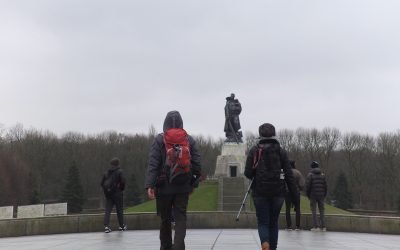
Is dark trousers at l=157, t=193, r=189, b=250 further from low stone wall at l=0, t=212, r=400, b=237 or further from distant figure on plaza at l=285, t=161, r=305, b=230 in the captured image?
low stone wall at l=0, t=212, r=400, b=237

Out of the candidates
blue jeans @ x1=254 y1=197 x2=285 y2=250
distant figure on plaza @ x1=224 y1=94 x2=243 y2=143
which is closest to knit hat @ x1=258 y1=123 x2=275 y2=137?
blue jeans @ x1=254 y1=197 x2=285 y2=250

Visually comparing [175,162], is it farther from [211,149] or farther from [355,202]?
[211,149]

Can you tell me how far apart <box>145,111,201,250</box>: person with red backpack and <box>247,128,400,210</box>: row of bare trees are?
201 ft

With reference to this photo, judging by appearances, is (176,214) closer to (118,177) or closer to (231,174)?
(118,177)

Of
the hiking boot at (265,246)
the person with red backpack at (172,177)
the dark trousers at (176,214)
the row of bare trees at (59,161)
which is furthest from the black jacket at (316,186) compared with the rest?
the row of bare trees at (59,161)

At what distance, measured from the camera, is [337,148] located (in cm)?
7831

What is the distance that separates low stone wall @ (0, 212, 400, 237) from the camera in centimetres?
1273

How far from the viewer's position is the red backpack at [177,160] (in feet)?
20.4

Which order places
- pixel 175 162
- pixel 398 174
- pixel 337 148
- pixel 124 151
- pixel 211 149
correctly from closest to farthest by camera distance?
pixel 175 162
pixel 398 174
pixel 337 148
pixel 124 151
pixel 211 149

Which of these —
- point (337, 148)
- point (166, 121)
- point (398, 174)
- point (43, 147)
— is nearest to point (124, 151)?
point (43, 147)

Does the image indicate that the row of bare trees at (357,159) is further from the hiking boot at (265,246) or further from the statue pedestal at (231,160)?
the hiking boot at (265,246)

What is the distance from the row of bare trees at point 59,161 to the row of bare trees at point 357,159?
51.6 feet

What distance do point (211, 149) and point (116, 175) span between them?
256 ft

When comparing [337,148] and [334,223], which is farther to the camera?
[337,148]
